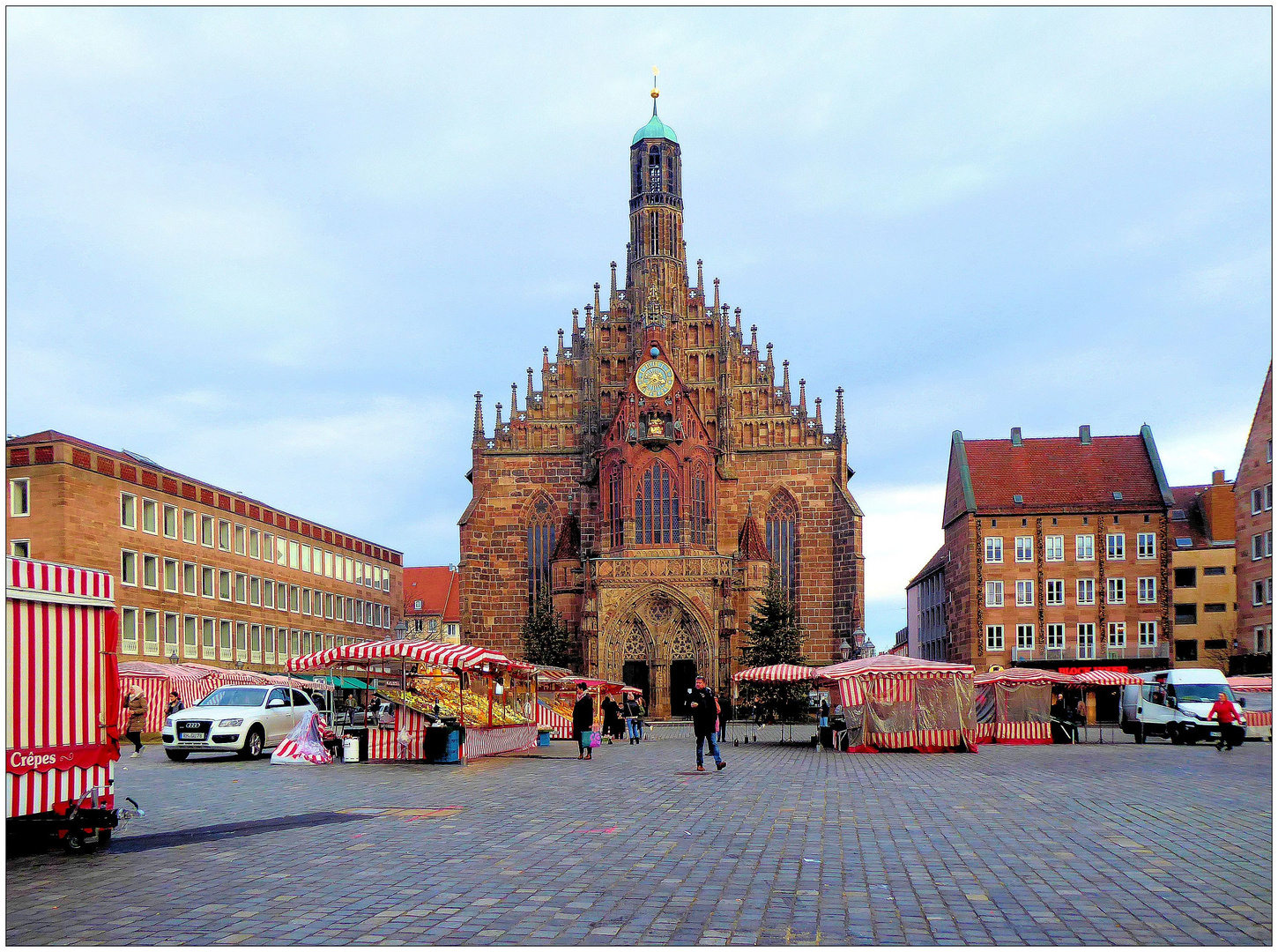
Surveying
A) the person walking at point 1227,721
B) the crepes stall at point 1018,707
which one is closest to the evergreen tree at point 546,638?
the crepes stall at point 1018,707

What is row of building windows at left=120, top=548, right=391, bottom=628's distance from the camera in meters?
50.8

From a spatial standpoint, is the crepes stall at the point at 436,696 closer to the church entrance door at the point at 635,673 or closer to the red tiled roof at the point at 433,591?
the church entrance door at the point at 635,673

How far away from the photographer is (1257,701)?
139 ft

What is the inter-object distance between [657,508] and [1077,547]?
2105 centimetres

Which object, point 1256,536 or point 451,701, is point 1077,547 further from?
point 451,701

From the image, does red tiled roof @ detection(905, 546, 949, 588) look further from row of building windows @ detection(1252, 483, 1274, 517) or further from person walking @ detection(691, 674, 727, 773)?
person walking @ detection(691, 674, 727, 773)

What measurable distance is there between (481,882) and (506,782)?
1002 centimetres

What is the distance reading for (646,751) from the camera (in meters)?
30.2

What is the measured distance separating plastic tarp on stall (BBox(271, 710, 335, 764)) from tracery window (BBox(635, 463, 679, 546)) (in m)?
31.6

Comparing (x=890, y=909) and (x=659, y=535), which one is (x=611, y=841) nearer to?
(x=890, y=909)

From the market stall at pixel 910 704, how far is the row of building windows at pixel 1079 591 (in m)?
33.2

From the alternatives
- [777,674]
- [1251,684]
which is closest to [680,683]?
[777,674]

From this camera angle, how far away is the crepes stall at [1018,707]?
34.9 metres

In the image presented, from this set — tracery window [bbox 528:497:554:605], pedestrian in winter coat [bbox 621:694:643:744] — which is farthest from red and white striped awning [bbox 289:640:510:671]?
tracery window [bbox 528:497:554:605]
